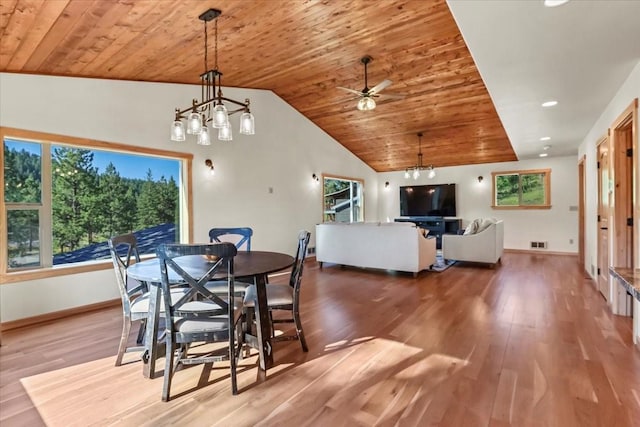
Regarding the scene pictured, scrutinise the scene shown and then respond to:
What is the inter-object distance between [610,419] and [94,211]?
5167 mm

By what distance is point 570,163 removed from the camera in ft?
25.6

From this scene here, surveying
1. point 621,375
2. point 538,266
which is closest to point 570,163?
point 538,266

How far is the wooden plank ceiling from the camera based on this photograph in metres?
2.77

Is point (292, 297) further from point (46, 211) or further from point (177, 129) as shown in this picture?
point (46, 211)

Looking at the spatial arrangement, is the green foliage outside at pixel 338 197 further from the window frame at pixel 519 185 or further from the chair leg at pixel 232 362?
the chair leg at pixel 232 362

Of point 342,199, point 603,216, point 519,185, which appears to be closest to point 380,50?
point 603,216

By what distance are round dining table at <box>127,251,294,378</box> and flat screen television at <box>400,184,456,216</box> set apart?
7612 mm

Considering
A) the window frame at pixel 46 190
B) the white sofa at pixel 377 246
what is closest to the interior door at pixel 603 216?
the white sofa at pixel 377 246

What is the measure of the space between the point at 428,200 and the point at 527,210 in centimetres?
249

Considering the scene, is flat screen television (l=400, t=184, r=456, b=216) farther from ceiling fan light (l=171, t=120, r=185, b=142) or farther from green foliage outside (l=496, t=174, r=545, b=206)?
ceiling fan light (l=171, t=120, r=185, b=142)

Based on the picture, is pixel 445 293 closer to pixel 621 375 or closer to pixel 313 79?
pixel 621 375

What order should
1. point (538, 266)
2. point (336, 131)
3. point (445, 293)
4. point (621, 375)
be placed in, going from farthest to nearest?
1. point (336, 131)
2. point (538, 266)
3. point (445, 293)
4. point (621, 375)

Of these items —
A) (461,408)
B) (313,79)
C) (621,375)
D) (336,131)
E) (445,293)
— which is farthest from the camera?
(336,131)

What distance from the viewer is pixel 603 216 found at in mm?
4141
